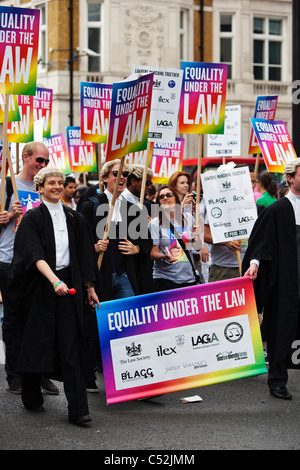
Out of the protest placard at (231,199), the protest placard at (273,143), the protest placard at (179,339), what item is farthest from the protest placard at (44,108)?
the protest placard at (179,339)

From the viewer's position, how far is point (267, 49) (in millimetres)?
31422

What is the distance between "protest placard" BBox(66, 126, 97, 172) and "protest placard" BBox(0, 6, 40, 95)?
569cm

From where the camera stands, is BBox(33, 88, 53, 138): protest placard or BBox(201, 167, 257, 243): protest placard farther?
BBox(33, 88, 53, 138): protest placard

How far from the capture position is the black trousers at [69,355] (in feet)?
19.2

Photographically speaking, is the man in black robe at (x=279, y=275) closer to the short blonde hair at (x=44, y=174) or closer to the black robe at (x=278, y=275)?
the black robe at (x=278, y=275)

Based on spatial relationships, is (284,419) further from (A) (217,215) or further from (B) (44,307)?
(A) (217,215)

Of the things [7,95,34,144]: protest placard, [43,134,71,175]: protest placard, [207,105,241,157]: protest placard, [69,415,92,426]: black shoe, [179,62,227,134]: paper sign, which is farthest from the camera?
[207,105,241,157]: protest placard

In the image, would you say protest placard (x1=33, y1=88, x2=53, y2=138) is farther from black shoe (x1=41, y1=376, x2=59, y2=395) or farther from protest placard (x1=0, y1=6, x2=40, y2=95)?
black shoe (x1=41, y1=376, x2=59, y2=395)

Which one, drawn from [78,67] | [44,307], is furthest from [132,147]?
[78,67]

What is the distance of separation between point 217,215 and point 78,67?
67.5 feet

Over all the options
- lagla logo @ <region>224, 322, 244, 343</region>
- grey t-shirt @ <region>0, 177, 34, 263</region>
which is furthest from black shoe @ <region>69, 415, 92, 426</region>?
grey t-shirt @ <region>0, 177, 34, 263</region>

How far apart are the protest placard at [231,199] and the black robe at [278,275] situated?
1704 millimetres

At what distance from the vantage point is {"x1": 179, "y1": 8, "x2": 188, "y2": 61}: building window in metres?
30.0

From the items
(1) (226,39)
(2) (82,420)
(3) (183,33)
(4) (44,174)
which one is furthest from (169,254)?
(1) (226,39)
